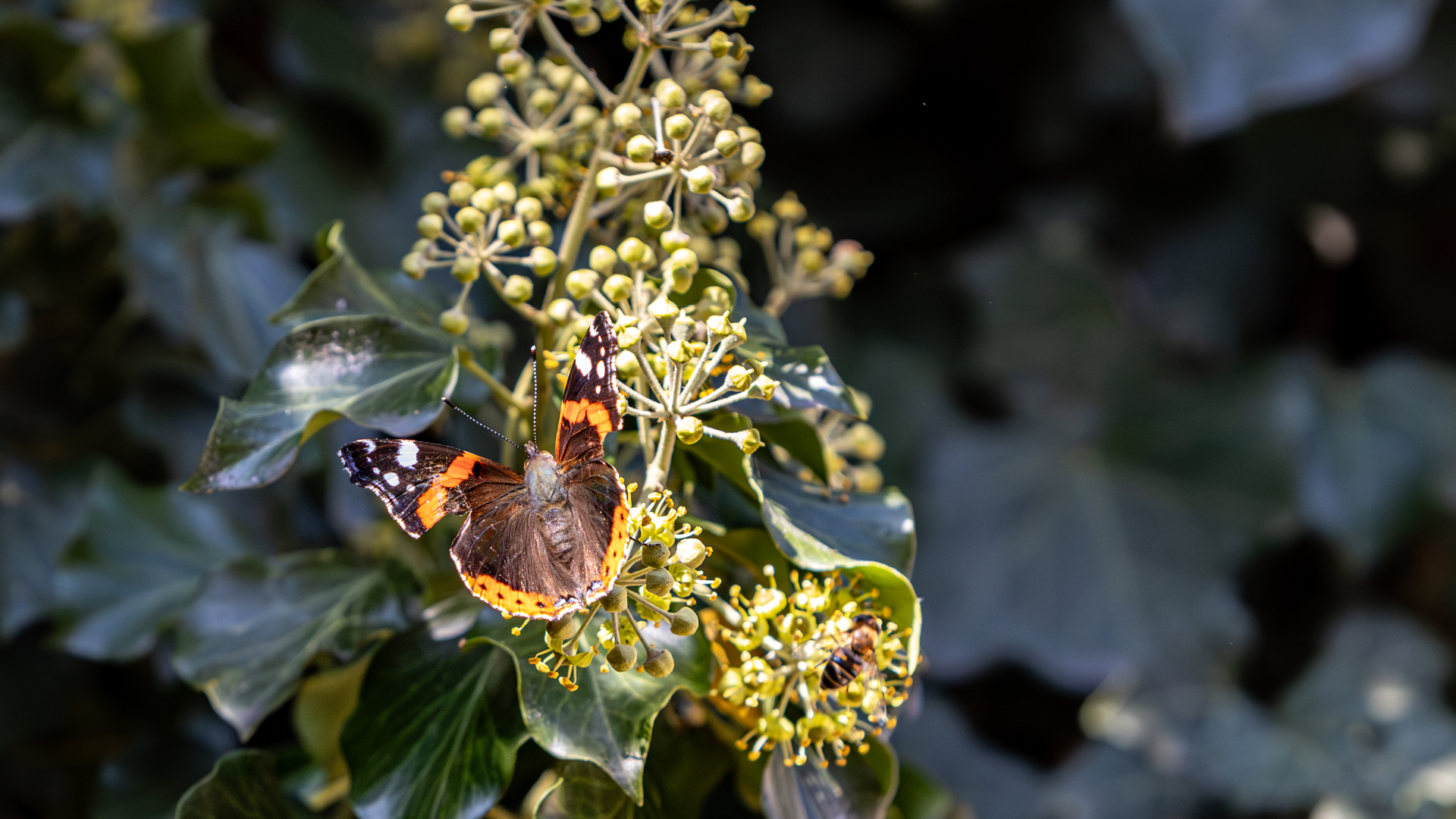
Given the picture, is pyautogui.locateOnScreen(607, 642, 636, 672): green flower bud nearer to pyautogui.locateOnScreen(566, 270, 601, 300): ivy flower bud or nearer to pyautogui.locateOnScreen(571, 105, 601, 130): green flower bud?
pyautogui.locateOnScreen(566, 270, 601, 300): ivy flower bud

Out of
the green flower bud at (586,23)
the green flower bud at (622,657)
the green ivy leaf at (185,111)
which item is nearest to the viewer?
the green flower bud at (622,657)

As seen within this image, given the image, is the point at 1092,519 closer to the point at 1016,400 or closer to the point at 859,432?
the point at 1016,400

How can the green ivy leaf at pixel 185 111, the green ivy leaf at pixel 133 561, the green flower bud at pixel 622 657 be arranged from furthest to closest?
the green ivy leaf at pixel 185 111, the green ivy leaf at pixel 133 561, the green flower bud at pixel 622 657

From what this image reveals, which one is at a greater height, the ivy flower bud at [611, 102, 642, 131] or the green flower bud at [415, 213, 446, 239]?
the ivy flower bud at [611, 102, 642, 131]

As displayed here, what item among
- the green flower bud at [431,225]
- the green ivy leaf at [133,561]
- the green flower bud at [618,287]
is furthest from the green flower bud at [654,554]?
the green ivy leaf at [133,561]

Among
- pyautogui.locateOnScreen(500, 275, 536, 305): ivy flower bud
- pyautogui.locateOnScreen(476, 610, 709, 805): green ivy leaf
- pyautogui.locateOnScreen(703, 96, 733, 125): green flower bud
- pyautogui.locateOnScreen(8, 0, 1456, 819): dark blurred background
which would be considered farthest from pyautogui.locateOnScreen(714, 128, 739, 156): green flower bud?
pyautogui.locateOnScreen(8, 0, 1456, 819): dark blurred background

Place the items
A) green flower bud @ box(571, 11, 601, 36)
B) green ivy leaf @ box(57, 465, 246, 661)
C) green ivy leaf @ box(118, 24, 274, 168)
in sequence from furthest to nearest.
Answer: green ivy leaf @ box(118, 24, 274, 168)
green ivy leaf @ box(57, 465, 246, 661)
green flower bud @ box(571, 11, 601, 36)

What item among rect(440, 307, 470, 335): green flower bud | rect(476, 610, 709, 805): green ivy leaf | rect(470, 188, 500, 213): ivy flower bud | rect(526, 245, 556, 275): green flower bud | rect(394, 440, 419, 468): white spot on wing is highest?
rect(470, 188, 500, 213): ivy flower bud

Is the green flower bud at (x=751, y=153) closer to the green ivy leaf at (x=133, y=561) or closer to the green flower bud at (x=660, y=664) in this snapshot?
the green flower bud at (x=660, y=664)
